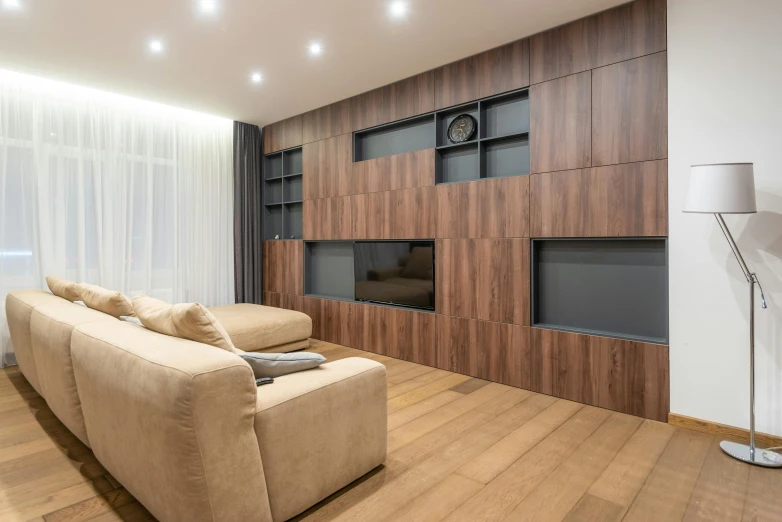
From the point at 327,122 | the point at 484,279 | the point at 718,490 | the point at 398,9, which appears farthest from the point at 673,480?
the point at 327,122

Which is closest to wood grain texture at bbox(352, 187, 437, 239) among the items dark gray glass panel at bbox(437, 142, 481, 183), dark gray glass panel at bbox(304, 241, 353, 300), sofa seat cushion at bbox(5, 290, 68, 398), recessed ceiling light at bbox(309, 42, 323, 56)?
dark gray glass panel at bbox(437, 142, 481, 183)

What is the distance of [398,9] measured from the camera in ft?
9.84

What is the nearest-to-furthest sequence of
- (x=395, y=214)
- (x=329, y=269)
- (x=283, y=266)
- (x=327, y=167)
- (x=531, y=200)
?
(x=531, y=200)
(x=395, y=214)
(x=327, y=167)
(x=329, y=269)
(x=283, y=266)

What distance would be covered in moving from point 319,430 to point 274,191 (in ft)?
15.5

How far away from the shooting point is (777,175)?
2398mm

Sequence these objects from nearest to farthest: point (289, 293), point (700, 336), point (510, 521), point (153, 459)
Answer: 1. point (153, 459)
2. point (510, 521)
3. point (700, 336)
4. point (289, 293)

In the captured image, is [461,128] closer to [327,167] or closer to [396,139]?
[396,139]

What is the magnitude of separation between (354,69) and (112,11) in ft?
6.08

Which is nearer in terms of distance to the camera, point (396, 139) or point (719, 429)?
point (719, 429)

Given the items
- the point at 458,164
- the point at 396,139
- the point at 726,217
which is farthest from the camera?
the point at 396,139

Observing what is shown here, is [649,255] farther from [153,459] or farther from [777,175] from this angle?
[153,459]

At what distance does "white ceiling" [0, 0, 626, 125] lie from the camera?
2971 mm

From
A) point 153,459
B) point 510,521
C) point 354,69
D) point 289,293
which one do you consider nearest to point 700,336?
point 510,521

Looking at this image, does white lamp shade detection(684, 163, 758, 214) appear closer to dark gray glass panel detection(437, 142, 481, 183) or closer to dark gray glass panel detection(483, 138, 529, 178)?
dark gray glass panel detection(483, 138, 529, 178)
